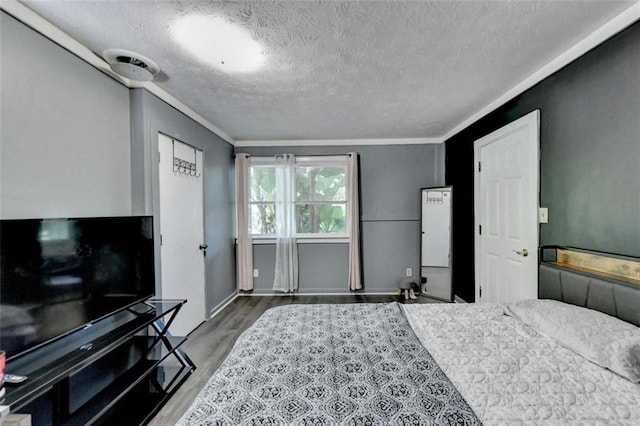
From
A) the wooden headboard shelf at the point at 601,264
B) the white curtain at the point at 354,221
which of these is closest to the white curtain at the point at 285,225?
the white curtain at the point at 354,221

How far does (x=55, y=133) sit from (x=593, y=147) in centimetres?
329

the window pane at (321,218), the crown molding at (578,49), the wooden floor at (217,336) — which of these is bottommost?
the wooden floor at (217,336)

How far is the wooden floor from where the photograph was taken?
1.87 m

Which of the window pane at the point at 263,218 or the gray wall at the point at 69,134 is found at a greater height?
the gray wall at the point at 69,134

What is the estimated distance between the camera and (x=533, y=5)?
1.45 m

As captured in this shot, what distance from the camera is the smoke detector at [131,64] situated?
1.76 m

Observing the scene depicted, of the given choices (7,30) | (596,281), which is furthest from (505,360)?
(7,30)

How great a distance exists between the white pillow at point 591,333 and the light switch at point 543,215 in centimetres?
81

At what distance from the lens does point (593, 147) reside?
1.77 metres

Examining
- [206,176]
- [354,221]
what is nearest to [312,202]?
[354,221]

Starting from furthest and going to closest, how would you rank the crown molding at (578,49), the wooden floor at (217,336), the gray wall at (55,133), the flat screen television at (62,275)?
1. the wooden floor at (217,336)
2. the crown molding at (578,49)
3. the gray wall at (55,133)
4. the flat screen television at (62,275)

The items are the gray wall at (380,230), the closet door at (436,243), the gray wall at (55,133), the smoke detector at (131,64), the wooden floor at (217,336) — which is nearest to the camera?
the gray wall at (55,133)

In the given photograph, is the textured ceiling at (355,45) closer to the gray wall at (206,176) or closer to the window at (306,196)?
the gray wall at (206,176)

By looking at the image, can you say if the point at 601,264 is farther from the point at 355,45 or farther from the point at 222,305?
the point at 222,305
